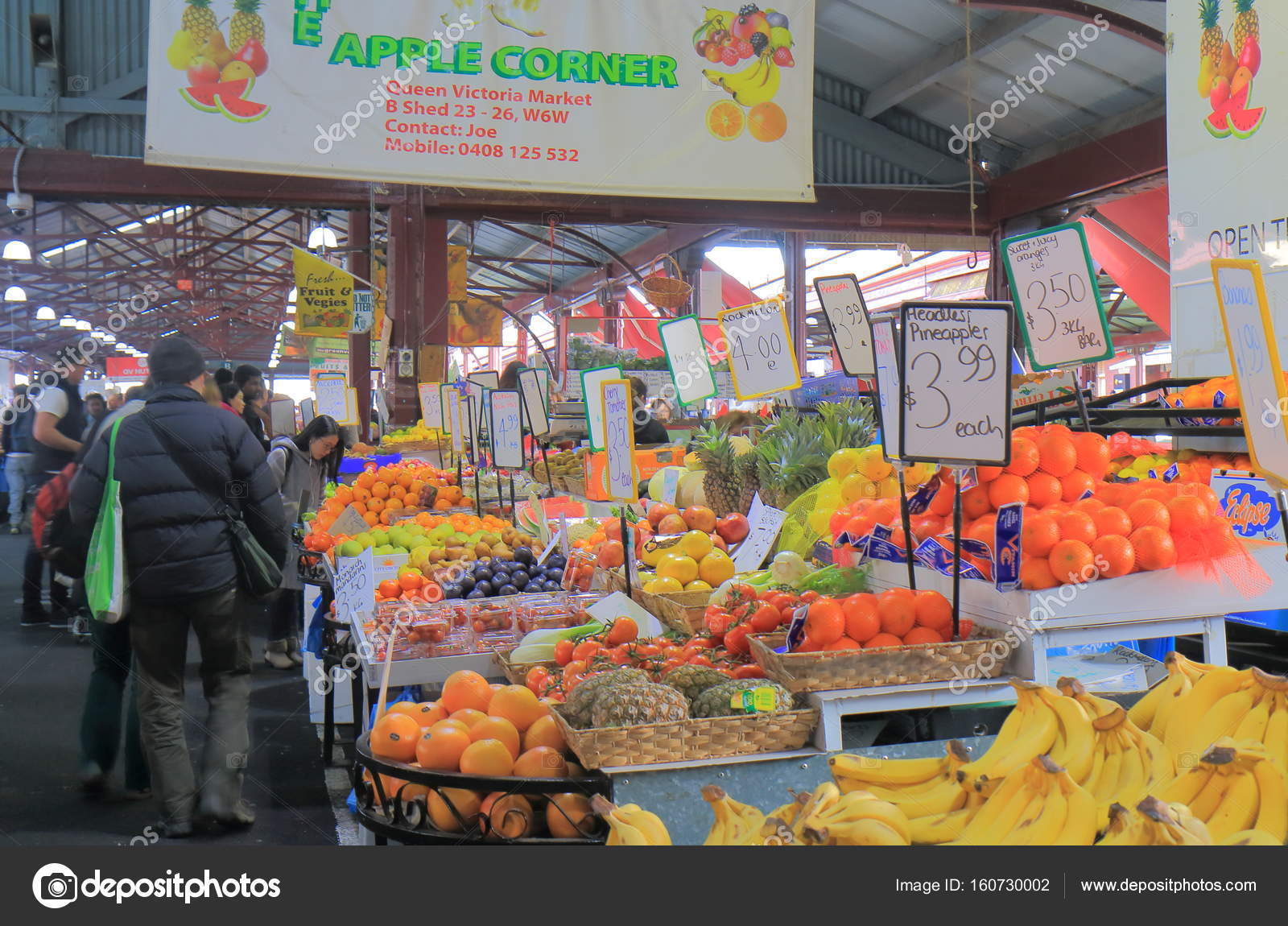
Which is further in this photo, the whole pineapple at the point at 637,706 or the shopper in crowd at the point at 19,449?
the shopper in crowd at the point at 19,449

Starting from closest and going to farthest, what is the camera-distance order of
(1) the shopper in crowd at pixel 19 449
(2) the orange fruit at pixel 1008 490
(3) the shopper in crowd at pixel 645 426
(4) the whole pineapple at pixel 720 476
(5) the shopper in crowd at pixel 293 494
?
(2) the orange fruit at pixel 1008 490, (4) the whole pineapple at pixel 720 476, (5) the shopper in crowd at pixel 293 494, (3) the shopper in crowd at pixel 645 426, (1) the shopper in crowd at pixel 19 449

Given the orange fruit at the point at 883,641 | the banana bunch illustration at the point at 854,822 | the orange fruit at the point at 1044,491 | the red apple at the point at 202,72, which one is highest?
the red apple at the point at 202,72

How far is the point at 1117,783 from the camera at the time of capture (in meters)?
1.40

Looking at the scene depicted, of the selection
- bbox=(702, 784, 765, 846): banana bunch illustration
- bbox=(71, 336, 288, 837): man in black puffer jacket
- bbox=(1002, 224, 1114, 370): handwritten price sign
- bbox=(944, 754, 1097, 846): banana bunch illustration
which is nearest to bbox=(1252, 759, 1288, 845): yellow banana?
bbox=(944, 754, 1097, 846): banana bunch illustration

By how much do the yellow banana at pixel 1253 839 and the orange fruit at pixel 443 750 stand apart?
51.2 inches

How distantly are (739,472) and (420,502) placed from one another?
2.57m

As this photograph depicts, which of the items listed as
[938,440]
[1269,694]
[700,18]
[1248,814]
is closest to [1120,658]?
[938,440]

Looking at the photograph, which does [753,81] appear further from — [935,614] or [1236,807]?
[1236,807]

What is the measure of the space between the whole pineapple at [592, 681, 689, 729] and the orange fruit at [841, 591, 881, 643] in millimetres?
374

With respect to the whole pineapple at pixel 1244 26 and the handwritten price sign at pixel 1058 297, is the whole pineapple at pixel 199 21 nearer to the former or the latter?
the handwritten price sign at pixel 1058 297

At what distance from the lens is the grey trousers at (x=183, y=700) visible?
3541mm

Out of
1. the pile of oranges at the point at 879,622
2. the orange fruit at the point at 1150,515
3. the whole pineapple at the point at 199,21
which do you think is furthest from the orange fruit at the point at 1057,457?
the whole pineapple at the point at 199,21

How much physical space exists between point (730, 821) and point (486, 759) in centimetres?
70

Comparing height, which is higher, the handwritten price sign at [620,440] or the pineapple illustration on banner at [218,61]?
the pineapple illustration on banner at [218,61]
